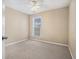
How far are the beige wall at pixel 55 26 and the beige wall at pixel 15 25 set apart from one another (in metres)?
1.51

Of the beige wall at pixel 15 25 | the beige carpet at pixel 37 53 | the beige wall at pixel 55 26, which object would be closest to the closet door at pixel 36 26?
the beige wall at pixel 55 26

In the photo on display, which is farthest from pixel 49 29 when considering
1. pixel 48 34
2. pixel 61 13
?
pixel 61 13

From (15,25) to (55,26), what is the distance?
9.36ft

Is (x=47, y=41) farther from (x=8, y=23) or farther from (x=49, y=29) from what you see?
(x=8, y=23)

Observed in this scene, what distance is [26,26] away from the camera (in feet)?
20.3

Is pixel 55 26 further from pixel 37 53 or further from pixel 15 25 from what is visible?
pixel 15 25

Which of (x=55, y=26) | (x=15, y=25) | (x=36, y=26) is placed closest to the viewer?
(x=55, y=26)

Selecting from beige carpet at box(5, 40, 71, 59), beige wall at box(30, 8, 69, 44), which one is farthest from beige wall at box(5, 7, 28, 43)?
beige wall at box(30, 8, 69, 44)

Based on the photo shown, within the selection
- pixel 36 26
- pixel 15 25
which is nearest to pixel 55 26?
pixel 36 26

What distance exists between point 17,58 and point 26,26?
12.8 ft

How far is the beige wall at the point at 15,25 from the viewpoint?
14.5 ft

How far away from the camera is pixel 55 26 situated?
4.74m

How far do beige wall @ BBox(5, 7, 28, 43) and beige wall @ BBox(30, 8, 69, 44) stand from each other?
1.51 m

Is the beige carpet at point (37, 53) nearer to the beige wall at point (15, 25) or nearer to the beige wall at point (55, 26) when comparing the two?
the beige wall at point (55, 26)
